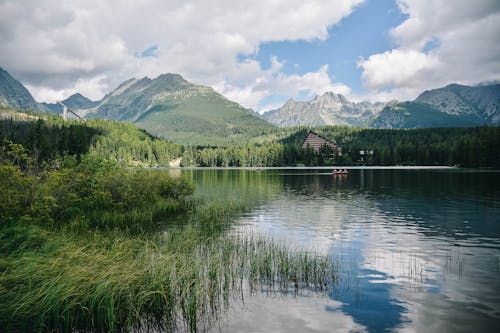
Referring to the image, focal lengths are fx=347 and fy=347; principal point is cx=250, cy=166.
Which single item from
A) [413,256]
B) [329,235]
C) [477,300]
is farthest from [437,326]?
[329,235]

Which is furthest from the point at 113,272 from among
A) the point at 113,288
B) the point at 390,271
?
the point at 390,271

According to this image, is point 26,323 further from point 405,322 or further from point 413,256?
point 413,256

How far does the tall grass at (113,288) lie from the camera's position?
1284 centimetres

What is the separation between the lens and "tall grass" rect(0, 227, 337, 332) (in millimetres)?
12844

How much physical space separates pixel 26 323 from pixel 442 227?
38751mm

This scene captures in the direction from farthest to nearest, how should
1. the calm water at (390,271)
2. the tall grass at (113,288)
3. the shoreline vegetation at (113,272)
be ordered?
the calm water at (390,271), the shoreline vegetation at (113,272), the tall grass at (113,288)

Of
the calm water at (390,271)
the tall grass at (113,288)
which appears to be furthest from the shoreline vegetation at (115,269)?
the calm water at (390,271)

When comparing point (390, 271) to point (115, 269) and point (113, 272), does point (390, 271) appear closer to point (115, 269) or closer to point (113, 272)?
point (115, 269)

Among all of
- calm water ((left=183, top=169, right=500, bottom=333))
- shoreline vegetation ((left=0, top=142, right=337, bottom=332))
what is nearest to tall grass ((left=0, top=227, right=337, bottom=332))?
shoreline vegetation ((left=0, top=142, right=337, bottom=332))

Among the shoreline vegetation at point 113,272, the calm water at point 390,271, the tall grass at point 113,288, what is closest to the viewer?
the tall grass at point 113,288

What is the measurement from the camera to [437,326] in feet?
50.1

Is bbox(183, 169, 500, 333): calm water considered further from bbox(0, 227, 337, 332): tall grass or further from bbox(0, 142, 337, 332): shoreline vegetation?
bbox(0, 142, 337, 332): shoreline vegetation

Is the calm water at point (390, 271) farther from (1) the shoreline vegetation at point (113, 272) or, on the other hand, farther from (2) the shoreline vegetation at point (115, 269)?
(1) the shoreline vegetation at point (113, 272)

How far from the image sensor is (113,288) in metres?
14.0
